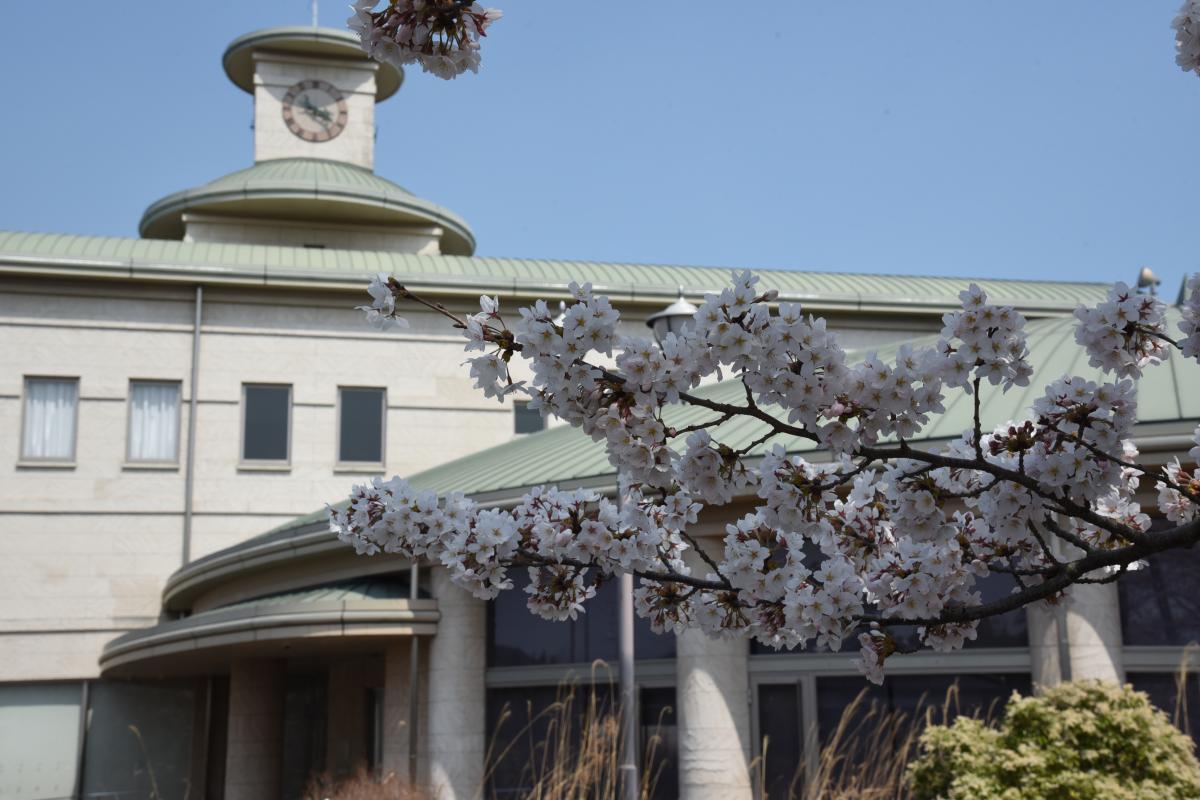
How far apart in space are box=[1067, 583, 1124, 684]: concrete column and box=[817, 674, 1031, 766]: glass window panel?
735mm

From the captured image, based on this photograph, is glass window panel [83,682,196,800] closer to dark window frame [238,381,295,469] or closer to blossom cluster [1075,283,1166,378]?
dark window frame [238,381,295,469]

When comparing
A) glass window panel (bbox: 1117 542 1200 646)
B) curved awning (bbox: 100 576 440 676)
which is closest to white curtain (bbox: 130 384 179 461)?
curved awning (bbox: 100 576 440 676)

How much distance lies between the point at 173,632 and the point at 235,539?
16.1 ft

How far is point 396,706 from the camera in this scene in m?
19.3

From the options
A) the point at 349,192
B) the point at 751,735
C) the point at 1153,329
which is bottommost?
the point at 751,735

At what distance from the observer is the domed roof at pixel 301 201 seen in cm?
2911

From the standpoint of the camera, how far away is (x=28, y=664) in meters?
24.5

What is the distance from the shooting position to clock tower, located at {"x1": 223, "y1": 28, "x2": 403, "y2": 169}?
31.8 metres

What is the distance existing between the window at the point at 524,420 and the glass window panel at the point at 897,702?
1219 cm

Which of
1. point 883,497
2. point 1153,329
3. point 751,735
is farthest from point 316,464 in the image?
point 1153,329

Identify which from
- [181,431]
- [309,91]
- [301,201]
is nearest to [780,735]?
[181,431]

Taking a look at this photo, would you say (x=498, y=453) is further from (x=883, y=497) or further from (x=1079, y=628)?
(x=883, y=497)

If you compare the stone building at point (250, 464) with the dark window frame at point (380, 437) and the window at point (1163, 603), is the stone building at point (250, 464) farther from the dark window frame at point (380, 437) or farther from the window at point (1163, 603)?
the window at point (1163, 603)

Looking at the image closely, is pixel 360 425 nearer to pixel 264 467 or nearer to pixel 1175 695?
pixel 264 467
